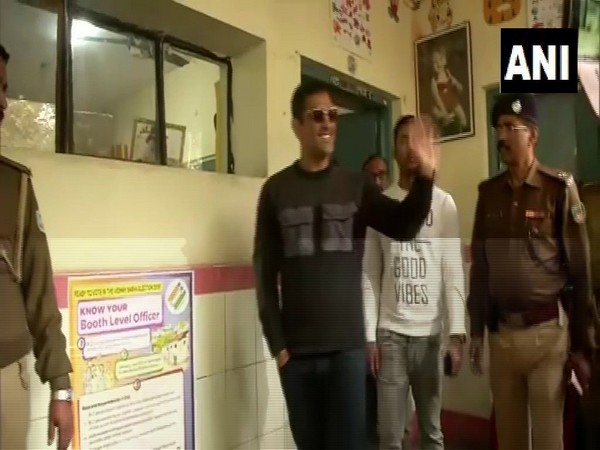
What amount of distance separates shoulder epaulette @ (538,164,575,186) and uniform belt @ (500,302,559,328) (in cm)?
14

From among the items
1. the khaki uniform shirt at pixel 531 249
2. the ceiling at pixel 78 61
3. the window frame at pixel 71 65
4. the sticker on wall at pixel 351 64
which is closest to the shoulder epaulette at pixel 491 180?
the khaki uniform shirt at pixel 531 249

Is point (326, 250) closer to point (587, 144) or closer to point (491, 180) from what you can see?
point (491, 180)

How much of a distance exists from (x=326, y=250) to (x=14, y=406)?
33cm

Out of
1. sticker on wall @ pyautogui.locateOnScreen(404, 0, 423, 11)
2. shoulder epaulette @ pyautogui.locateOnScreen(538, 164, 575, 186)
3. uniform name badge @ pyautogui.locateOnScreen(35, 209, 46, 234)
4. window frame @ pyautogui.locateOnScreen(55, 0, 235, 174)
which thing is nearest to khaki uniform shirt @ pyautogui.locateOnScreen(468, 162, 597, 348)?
shoulder epaulette @ pyautogui.locateOnScreen(538, 164, 575, 186)

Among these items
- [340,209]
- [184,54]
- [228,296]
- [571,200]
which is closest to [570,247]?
[571,200]

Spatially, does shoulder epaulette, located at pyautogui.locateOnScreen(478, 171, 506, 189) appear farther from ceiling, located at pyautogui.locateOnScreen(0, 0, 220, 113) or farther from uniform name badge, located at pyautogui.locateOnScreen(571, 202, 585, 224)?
ceiling, located at pyautogui.locateOnScreen(0, 0, 220, 113)

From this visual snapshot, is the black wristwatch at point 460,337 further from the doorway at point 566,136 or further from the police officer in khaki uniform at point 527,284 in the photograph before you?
the doorway at point 566,136

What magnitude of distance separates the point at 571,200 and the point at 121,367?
20.2 inches

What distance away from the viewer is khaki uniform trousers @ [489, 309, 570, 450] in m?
0.65

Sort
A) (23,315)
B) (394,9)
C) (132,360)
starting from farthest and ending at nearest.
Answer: (394,9), (132,360), (23,315)

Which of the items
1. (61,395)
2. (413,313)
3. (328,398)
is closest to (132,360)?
(61,395)

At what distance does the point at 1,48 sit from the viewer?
1.70ft

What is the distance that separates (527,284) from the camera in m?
0.64

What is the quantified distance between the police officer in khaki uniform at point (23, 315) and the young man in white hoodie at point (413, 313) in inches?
12.7
